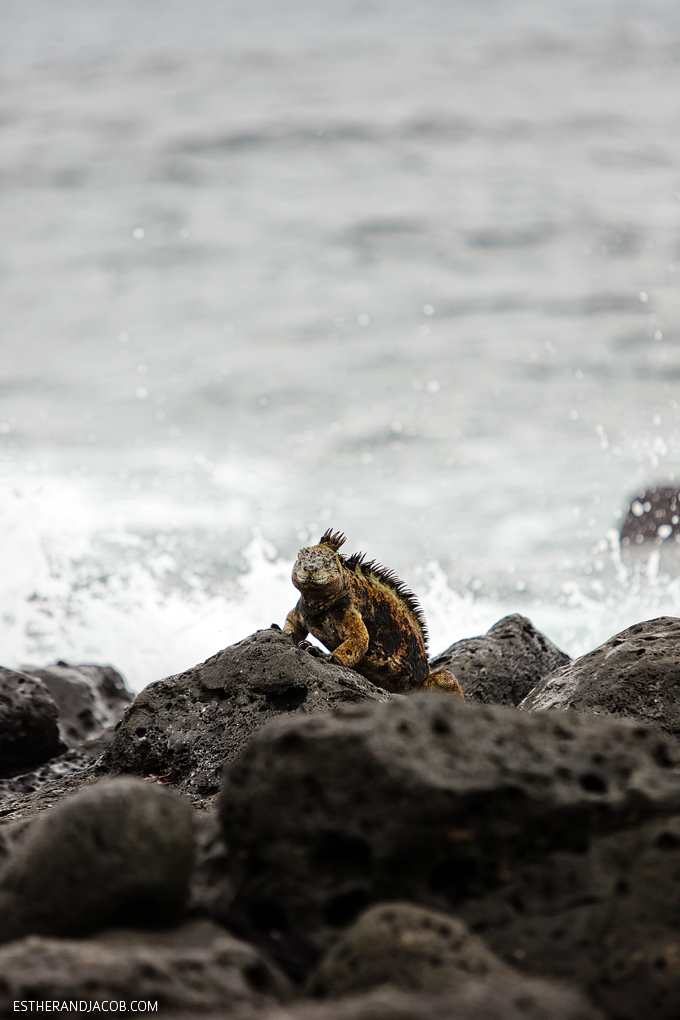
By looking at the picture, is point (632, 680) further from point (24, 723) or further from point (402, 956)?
point (24, 723)

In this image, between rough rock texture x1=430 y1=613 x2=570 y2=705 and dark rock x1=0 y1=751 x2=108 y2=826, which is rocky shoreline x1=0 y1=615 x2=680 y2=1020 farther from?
rough rock texture x1=430 y1=613 x2=570 y2=705

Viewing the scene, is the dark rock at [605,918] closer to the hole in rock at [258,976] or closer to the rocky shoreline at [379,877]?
the rocky shoreline at [379,877]

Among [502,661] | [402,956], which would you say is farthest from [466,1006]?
[502,661]

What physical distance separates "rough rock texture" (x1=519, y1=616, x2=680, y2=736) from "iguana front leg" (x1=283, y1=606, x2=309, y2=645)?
218 centimetres

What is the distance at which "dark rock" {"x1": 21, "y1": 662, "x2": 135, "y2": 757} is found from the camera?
1066 centimetres

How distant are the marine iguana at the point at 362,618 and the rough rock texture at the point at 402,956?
376cm

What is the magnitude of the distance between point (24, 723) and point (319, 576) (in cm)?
431

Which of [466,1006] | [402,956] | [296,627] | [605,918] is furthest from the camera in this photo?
[296,627]

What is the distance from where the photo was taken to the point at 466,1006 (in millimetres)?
1972

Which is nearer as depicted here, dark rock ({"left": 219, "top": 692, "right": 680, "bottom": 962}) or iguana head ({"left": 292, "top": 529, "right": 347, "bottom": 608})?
dark rock ({"left": 219, "top": 692, "right": 680, "bottom": 962})

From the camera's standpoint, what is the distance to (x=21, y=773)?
835 centimetres

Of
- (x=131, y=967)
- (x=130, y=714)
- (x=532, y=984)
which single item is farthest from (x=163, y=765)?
(x=532, y=984)

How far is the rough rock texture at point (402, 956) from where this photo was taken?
224 cm

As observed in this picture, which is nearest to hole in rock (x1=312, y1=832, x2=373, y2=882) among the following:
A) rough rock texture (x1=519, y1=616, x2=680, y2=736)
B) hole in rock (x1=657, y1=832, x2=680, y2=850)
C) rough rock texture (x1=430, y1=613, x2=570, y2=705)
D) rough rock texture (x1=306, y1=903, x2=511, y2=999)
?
rough rock texture (x1=306, y1=903, x2=511, y2=999)
